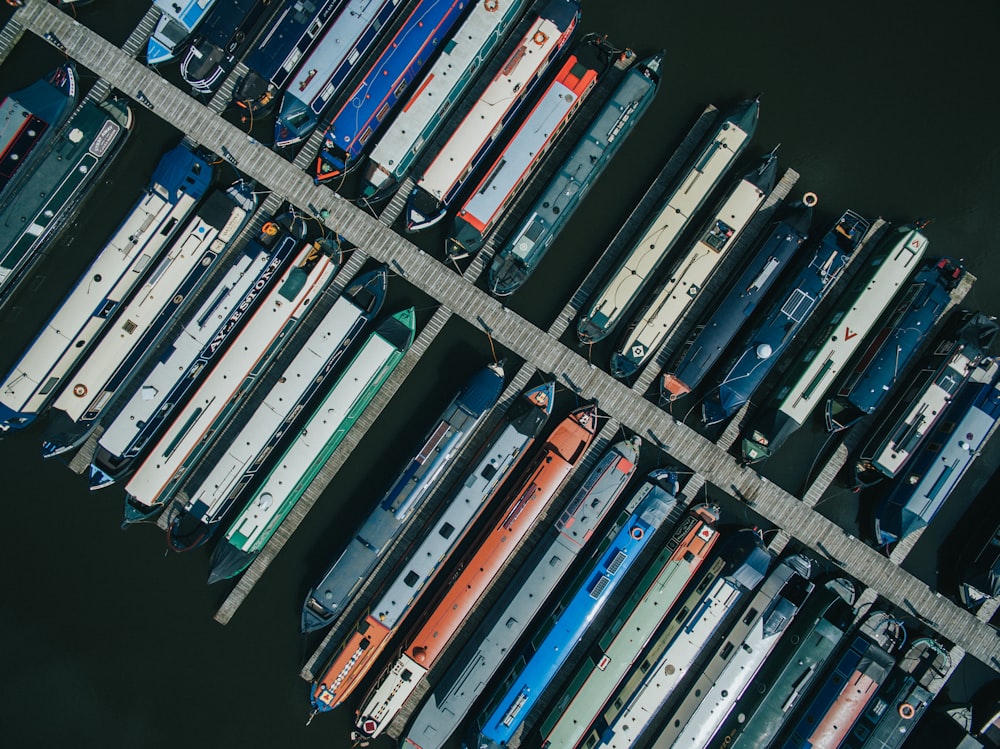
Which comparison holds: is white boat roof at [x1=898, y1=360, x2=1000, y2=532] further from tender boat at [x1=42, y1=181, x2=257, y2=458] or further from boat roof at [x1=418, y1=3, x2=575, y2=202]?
tender boat at [x1=42, y1=181, x2=257, y2=458]

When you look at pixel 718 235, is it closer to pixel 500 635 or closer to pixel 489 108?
pixel 489 108

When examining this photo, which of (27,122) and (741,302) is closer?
(27,122)

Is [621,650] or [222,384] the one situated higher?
[621,650]

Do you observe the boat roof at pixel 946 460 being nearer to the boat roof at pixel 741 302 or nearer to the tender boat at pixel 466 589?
the boat roof at pixel 741 302

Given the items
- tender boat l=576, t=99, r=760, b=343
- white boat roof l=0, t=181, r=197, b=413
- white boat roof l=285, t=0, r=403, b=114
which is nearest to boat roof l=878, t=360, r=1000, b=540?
tender boat l=576, t=99, r=760, b=343

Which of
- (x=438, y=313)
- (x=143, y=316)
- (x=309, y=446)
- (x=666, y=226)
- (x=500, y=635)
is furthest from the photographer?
(x=438, y=313)

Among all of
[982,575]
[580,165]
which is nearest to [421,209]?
[580,165]

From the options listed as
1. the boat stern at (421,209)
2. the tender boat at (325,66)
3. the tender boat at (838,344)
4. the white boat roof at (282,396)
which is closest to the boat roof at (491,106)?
the boat stern at (421,209)
